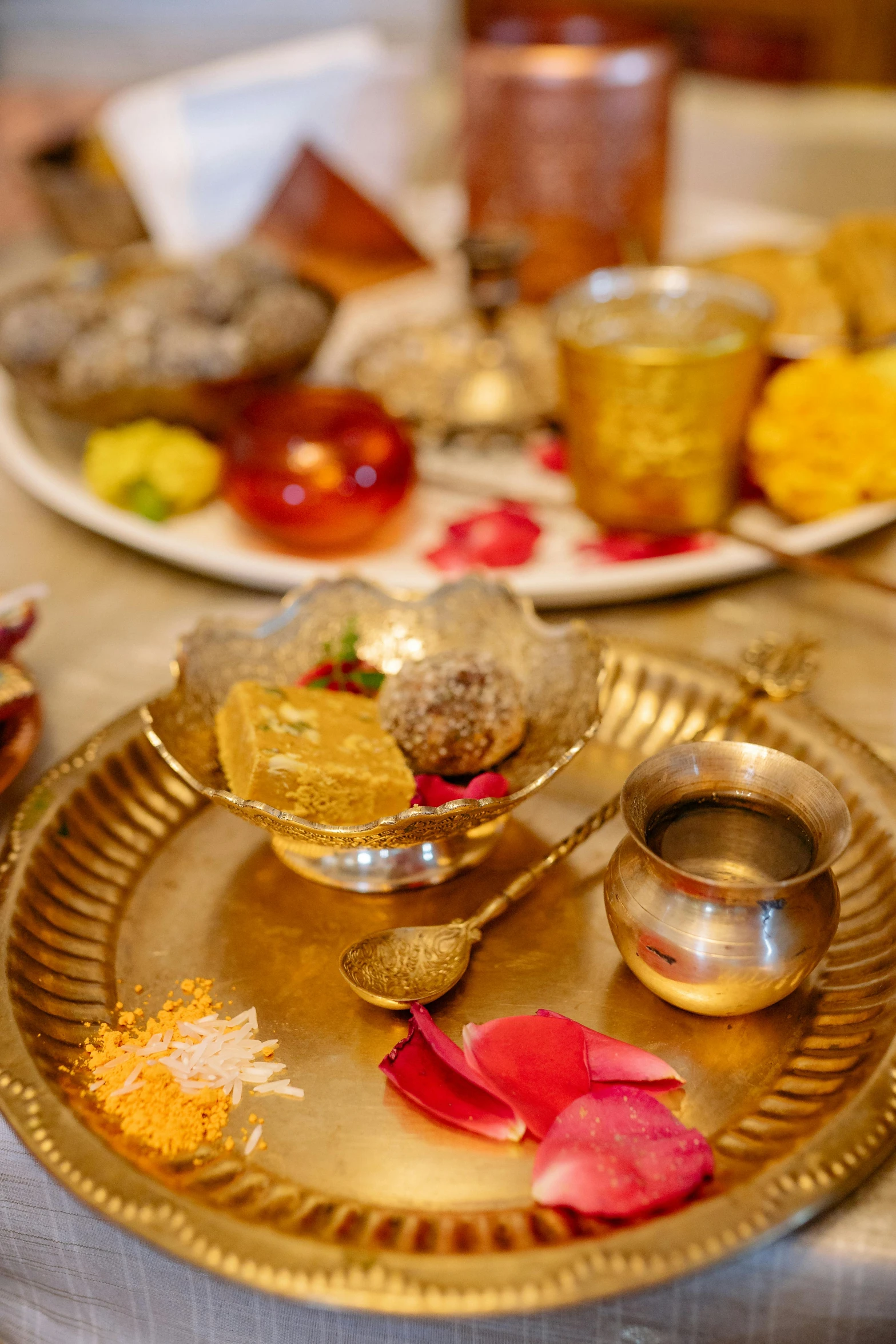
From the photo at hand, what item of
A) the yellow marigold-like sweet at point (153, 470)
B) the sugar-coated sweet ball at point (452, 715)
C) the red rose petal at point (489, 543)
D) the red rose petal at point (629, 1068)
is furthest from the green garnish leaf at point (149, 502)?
the red rose petal at point (629, 1068)

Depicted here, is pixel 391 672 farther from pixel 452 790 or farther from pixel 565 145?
pixel 565 145

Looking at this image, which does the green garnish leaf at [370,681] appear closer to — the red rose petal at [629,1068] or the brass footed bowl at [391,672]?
the brass footed bowl at [391,672]

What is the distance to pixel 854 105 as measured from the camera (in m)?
2.28

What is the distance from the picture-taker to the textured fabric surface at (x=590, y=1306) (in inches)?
18.4

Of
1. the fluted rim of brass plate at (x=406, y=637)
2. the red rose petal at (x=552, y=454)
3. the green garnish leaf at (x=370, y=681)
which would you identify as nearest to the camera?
the fluted rim of brass plate at (x=406, y=637)

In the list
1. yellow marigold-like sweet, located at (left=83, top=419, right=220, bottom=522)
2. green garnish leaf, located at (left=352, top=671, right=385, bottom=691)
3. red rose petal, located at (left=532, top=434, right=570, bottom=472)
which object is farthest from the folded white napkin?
green garnish leaf, located at (left=352, top=671, right=385, bottom=691)

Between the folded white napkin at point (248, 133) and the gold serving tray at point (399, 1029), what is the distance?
1016 mm

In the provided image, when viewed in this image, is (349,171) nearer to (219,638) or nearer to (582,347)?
(582,347)

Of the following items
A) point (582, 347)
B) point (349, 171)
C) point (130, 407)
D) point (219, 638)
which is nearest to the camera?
point (219, 638)

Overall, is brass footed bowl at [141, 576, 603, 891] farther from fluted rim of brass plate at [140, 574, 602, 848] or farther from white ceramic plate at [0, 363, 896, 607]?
white ceramic plate at [0, 363, 896, 607]

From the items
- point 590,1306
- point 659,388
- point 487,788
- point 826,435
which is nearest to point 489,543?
point 659,388

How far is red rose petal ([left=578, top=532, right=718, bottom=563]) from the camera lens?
1.01 meters

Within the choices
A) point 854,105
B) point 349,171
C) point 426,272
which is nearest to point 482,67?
point 426,272

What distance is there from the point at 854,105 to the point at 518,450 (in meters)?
1.59
